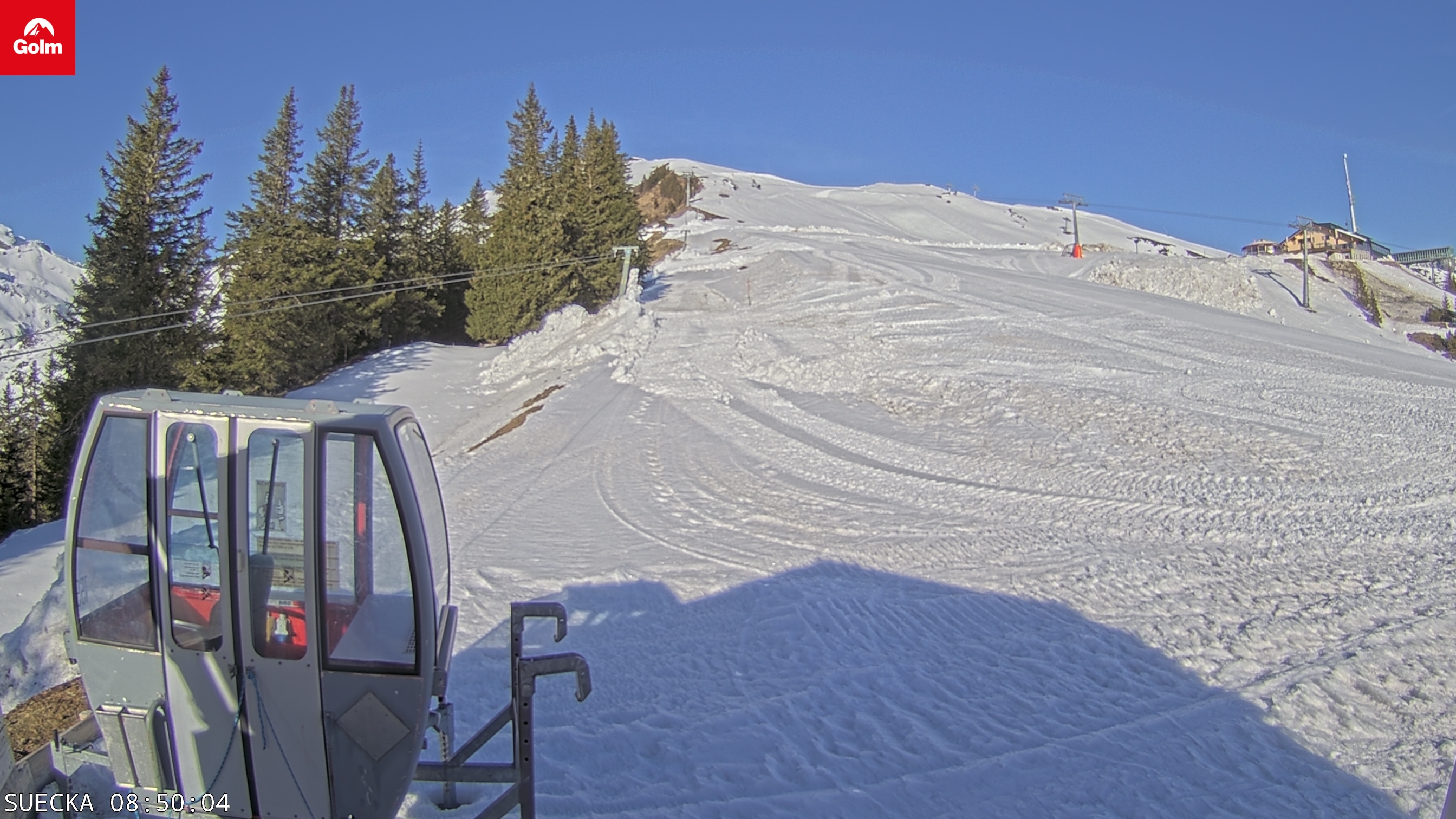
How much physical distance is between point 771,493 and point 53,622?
7.76m

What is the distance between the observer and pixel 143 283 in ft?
80.0

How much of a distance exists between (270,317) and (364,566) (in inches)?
1024

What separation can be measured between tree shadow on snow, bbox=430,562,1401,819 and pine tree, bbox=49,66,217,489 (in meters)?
21.1

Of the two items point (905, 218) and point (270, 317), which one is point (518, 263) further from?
point (905, 218)

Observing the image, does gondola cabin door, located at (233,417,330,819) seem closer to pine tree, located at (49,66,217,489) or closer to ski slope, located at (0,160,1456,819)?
ski slope, located at (0,160,1456,819)

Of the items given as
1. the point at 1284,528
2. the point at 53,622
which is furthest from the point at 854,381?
the point at 53,622

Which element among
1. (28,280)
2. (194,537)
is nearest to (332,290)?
(194,537)

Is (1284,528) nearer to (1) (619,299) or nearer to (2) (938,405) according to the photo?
(2) (938,405)

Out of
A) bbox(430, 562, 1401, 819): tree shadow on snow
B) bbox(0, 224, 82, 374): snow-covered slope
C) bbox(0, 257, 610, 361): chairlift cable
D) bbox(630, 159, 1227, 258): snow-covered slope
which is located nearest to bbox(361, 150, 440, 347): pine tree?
bbox(0, 257, 610, 361): chairlift cable

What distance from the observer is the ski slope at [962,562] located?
5.44m

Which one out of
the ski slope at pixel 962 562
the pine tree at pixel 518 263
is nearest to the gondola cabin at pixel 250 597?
the ski slope at pixel 962 562

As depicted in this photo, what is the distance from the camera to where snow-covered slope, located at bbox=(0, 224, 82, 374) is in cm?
14888

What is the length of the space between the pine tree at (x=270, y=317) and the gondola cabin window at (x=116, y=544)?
80.9ft

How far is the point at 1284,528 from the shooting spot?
1031cm
